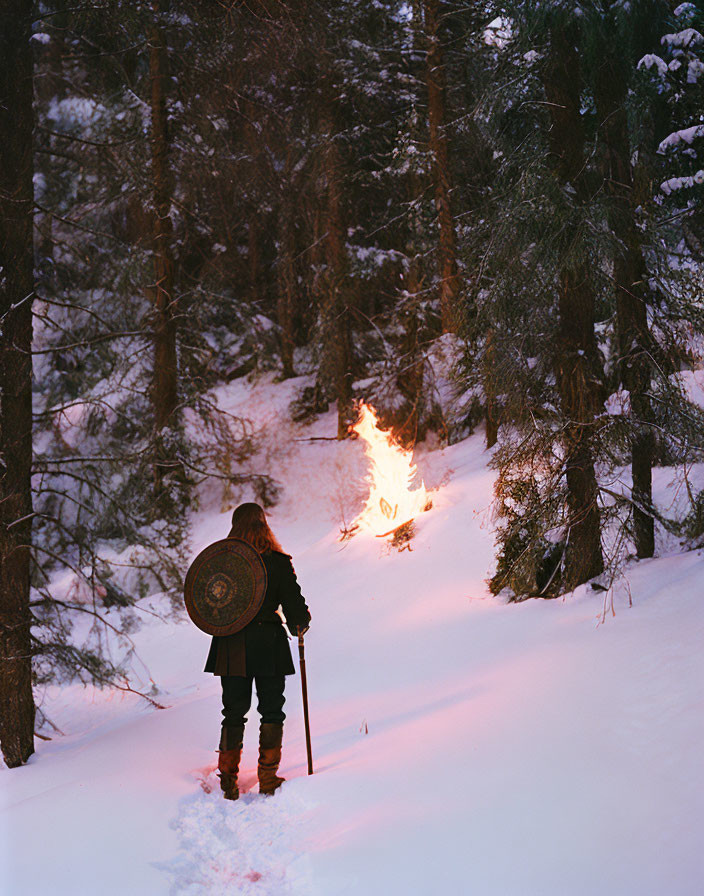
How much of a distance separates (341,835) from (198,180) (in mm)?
14154

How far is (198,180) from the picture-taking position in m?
16.8

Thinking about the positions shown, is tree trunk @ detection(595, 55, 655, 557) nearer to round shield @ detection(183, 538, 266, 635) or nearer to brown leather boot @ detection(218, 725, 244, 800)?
round shield @ detection(183, 538, 266, 635)

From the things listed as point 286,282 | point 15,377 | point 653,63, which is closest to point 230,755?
point 15,377

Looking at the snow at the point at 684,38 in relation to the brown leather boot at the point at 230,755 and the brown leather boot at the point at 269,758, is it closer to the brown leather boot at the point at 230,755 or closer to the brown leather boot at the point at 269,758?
the brown leather boot at the point at 269,758

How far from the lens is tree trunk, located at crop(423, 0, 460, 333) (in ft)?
59.0

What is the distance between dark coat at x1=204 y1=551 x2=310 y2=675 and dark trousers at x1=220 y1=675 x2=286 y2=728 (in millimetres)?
69

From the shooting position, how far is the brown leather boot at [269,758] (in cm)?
638

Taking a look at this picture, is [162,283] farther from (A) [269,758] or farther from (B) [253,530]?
(A) [269,758]

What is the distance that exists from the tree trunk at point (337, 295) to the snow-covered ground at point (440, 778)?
11.7 m

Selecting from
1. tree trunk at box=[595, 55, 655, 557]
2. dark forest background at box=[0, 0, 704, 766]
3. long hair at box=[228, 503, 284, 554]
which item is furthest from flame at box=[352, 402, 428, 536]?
long hair at box=[228, 503, 284, 554]

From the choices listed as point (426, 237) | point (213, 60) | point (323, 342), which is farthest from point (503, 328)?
point (323, 342)

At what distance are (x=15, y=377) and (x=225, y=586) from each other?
333 cm

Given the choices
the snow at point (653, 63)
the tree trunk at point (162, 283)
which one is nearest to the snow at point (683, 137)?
the snow at point (653, 63)

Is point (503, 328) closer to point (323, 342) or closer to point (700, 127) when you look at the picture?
point (700, 127)
